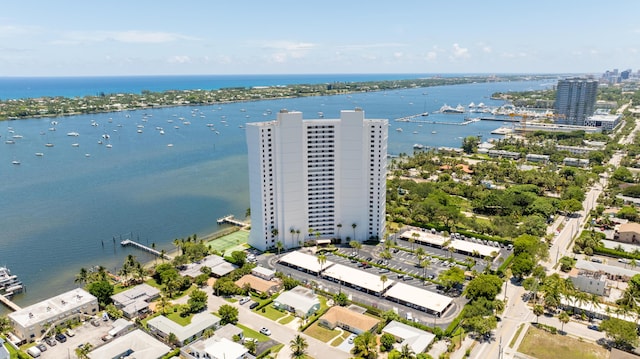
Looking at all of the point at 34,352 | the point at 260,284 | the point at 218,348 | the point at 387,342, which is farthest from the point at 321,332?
the point at 34,352

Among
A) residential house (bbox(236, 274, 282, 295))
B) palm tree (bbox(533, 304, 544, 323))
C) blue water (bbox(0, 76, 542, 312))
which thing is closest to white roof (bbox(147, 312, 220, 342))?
residential house (bbox(236, 274, 282, 295))

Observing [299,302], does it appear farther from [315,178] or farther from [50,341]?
[50,341]

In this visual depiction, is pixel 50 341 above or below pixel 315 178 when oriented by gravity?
below

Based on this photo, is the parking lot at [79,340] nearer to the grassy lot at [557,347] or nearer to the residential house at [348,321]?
the residential house at [348,321]

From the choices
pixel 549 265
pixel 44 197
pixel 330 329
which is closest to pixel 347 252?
pixel 330 329

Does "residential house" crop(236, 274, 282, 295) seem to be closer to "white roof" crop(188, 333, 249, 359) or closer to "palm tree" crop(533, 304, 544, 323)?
"white roof" crop(188, 333, 249, 359)

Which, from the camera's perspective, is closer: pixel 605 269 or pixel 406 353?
pixel 406 353

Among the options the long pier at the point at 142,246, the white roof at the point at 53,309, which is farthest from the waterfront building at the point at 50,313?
the long pier at the point at 142,246
